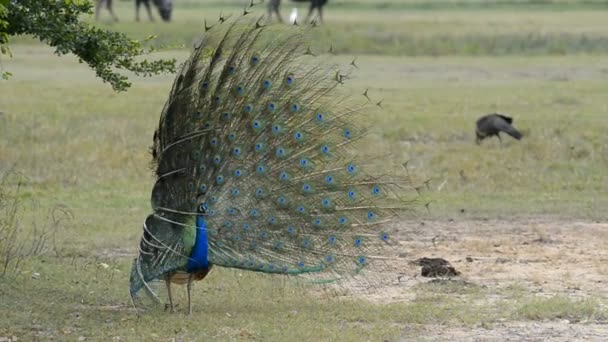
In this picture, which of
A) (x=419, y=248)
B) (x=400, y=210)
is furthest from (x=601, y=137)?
(x=400, y=210)

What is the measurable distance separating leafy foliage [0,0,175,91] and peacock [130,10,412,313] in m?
0.82

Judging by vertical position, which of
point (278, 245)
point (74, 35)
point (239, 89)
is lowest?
point (278, 245)

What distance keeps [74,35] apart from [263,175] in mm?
1864

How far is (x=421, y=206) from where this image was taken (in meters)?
14.9

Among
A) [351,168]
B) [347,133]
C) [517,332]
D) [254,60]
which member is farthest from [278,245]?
[517,332]

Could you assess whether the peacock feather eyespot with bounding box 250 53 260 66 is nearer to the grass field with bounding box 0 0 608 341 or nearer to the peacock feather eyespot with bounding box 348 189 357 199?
the peacock feather eyespot with bounding box 348 189 357 199

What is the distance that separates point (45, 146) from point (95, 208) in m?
3.75

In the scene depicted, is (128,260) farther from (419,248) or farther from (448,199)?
(448,199)

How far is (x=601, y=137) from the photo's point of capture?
18453 mm

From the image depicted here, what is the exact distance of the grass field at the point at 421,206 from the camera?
9.20 m

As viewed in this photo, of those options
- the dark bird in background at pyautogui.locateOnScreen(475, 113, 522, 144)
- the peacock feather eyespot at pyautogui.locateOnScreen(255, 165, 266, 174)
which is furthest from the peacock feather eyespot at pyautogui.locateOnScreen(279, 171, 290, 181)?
the dark bird in background at pyautogui.locateOnScreen(475, 113, 522, 144)

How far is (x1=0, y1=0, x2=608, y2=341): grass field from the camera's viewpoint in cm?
920

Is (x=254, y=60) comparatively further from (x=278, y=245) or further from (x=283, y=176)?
(x=278, y=245)

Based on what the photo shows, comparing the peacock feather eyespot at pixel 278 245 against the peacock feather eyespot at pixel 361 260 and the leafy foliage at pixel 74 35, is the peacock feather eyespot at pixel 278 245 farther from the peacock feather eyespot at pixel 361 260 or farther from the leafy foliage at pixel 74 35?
the leafy foliage at pixel 74 35
